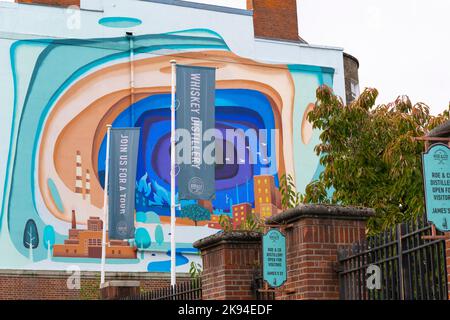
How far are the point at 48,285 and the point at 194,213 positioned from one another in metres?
6.11

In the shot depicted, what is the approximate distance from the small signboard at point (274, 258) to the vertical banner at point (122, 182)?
56.8 feet

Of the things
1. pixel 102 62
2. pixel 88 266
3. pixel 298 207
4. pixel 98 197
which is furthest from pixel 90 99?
pixel 298 207

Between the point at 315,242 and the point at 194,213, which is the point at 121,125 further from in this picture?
the point at 315,242

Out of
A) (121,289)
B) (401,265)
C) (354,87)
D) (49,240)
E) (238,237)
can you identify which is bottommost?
(401,265)

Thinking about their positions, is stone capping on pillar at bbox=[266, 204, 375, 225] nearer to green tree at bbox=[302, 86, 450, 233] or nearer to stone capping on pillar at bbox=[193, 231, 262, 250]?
stone capping on pillar at bbox=[193, 231, 262, 250]

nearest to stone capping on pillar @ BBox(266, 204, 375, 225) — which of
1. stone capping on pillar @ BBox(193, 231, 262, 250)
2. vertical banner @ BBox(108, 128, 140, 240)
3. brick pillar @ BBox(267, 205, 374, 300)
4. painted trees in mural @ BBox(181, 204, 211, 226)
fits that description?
brick pillar @ BBox(267, 205, 374, 300)

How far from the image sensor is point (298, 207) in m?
10.6

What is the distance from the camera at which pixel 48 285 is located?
33906 mm

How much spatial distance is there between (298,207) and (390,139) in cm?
856

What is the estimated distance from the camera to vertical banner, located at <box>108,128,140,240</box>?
2829 cm

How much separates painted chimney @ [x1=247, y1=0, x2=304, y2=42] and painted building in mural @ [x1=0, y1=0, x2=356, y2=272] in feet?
0.22

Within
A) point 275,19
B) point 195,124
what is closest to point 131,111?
point 275,19

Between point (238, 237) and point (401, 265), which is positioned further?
point (238, 237)

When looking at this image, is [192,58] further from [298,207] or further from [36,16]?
[298,207]
